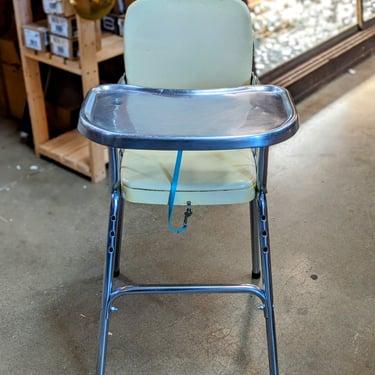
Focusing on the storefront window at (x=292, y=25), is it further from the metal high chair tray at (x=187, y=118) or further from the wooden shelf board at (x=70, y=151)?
the metal high chair tray at (x=187, y=118)

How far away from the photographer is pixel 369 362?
5.45ft

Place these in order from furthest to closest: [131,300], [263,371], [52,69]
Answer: [52,69]
[131,300]
[263,371]

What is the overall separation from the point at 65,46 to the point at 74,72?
4.3 inches

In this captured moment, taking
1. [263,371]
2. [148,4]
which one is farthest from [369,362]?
[148,4]

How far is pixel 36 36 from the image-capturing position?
240 centimetres

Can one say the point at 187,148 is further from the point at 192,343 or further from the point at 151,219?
the point at 151,219

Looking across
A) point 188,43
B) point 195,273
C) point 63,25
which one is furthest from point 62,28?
point 195,273

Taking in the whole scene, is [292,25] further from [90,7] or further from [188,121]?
[188,121]

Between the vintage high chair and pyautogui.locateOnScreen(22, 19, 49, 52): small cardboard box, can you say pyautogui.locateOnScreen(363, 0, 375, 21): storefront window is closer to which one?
pyautogui.locateOnScreen(22, 19, 49, 52): small cardboard box

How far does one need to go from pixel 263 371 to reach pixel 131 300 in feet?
1.68

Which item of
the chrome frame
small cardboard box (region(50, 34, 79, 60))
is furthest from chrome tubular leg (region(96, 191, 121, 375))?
small cardboard box (region(50, 34, 79, 60))

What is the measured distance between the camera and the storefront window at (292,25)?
333 centimetres

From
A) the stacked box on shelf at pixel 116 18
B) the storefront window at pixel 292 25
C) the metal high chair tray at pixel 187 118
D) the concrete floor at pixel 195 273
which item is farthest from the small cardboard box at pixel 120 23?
the metal high chair tray at pixel 187 118

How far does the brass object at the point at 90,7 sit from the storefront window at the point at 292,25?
112cm
